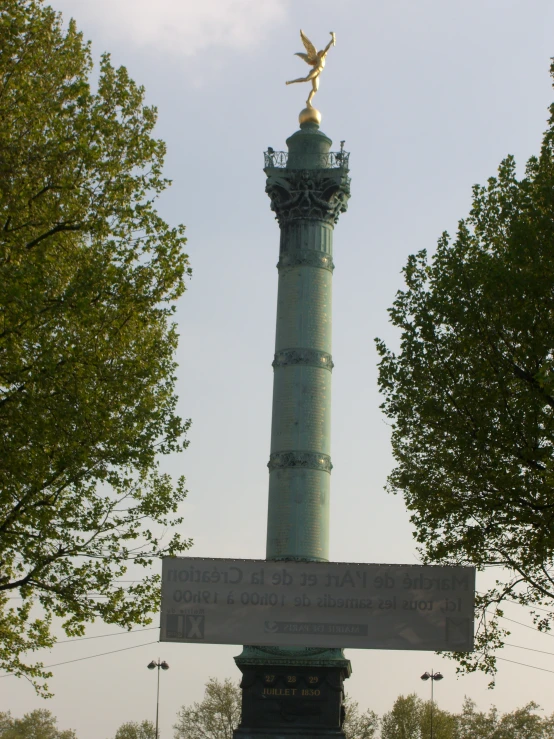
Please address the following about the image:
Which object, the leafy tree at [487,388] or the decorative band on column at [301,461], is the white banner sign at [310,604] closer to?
the leafy tree at [487,388]

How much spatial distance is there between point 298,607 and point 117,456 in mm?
9262

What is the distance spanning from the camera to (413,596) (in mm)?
32531

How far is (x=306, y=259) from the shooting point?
5812 cm

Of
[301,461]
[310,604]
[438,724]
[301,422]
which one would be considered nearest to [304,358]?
[301,422]

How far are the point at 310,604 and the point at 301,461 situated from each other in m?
22.4

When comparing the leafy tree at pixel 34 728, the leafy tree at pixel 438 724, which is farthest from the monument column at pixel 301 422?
the leafy tree at pixel 34 728

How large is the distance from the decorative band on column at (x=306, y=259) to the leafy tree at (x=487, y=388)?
1062 inches

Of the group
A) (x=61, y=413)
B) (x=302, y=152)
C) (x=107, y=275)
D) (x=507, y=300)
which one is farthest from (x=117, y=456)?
(x=302, y=152)

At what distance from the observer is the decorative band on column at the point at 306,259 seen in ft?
190

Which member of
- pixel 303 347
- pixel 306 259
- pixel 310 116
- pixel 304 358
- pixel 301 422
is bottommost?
pixel 301 422

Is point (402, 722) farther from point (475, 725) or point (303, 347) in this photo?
point (303, 347)

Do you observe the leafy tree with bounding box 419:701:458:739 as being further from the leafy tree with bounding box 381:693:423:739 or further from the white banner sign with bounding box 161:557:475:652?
the white banner sign with bounding box 161:557:475:652

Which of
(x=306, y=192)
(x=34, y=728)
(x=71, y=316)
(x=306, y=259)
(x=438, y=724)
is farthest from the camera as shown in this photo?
(x=34, y=728)

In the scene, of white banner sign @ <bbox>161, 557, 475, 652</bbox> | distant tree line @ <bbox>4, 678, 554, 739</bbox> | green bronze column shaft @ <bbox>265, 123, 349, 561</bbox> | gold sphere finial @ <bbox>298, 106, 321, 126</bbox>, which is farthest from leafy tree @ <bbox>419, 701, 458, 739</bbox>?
white banner sign @ <bbox>161, 557, 475, 652</bbox>
